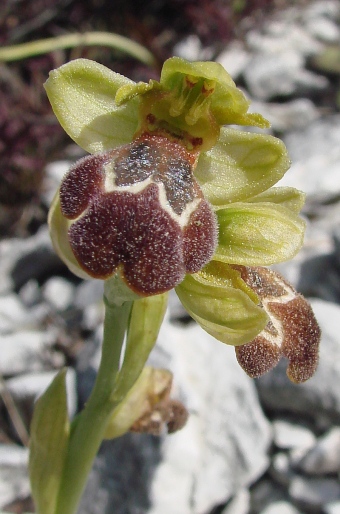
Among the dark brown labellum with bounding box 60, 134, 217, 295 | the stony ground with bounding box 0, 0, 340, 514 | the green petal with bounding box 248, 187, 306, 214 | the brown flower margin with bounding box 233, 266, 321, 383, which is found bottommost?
the stony ground with bounding box 0, 0, 340, 514

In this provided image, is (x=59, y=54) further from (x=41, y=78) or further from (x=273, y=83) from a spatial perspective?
(x=273, y=83)

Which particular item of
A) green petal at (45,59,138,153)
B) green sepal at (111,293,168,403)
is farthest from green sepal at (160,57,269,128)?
green sepal at (111,293,168,403)

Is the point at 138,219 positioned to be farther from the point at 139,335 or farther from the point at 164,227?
the point at 139,335

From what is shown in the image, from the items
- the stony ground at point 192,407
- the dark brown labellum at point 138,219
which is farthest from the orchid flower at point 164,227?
the stony ground at point 192,407

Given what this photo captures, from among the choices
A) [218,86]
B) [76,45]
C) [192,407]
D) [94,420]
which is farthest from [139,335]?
[76,45]

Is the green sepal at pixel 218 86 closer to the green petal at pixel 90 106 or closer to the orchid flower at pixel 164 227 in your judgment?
the orchid flower at pixel 164 227

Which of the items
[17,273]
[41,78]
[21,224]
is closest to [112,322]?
[17,273]

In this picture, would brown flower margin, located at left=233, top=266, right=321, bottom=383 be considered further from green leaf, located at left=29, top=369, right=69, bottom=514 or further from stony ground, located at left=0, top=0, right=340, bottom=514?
stony ground, located at left=0, top=0, right=340, bottom=514

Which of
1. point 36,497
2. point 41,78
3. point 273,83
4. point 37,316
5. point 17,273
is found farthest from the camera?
point 273,83
